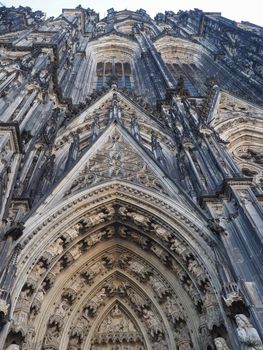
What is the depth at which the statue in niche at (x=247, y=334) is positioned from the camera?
4.76 meters

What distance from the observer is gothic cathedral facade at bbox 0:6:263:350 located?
5.88m

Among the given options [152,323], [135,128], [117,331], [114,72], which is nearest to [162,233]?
[152,323]

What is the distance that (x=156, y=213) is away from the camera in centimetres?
741

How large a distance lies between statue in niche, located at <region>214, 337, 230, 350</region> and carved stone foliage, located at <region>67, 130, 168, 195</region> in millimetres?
3154

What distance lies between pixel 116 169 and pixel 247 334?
4.62 metres

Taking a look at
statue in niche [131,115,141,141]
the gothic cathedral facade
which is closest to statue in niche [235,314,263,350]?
the gothic cathedral facade

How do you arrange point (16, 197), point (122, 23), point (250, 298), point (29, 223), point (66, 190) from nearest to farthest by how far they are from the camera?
point (250, 298), point (29, 223), point (16, 197), point (66, 190), point (122, 23)

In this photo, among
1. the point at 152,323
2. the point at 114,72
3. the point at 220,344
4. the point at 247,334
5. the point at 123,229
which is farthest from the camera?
the point at 114,72

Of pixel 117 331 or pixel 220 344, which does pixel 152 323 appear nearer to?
pixel 117 331

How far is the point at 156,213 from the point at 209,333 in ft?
7.67

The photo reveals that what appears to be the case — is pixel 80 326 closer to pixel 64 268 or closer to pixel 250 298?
pixel 64 268

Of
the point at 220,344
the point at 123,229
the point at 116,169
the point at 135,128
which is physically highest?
the point at 135,128

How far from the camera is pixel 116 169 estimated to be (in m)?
8.62

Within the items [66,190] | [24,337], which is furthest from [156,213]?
[24,337]
